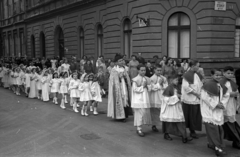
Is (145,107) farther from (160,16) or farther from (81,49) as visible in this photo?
(81,49)

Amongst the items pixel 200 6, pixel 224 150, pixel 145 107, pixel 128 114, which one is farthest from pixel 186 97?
pixel 200 6

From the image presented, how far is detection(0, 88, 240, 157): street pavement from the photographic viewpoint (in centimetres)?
661

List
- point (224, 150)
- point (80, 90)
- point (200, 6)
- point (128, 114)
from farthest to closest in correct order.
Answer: point (200, 6) < point (80, 90) < point (128, 114) < point (224, 150)

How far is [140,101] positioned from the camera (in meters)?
8.12

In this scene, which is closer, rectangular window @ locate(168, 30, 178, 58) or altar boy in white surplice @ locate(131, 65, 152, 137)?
altar boy in white surplice @ locate(131, 65, 152, 137)

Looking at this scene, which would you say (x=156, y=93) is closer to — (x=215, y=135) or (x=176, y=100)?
(x=176, y=100)

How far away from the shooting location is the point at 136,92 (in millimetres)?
8219

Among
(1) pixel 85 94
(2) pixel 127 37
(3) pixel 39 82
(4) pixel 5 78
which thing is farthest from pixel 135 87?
(4) pixel 5 78

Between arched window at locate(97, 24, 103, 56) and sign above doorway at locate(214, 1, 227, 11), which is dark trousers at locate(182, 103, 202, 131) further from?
arched window at locate(97, 24, 103, 56)

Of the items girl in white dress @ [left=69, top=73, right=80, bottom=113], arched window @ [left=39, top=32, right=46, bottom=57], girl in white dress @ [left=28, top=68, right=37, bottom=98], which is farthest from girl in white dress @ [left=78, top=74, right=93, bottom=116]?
arched window @ [left=39, top=32, right=46, bottom=57]

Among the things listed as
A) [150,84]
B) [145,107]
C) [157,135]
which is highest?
[150,84]

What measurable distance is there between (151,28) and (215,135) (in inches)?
446

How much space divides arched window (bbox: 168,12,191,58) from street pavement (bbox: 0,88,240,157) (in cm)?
747

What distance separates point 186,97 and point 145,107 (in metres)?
1.08
